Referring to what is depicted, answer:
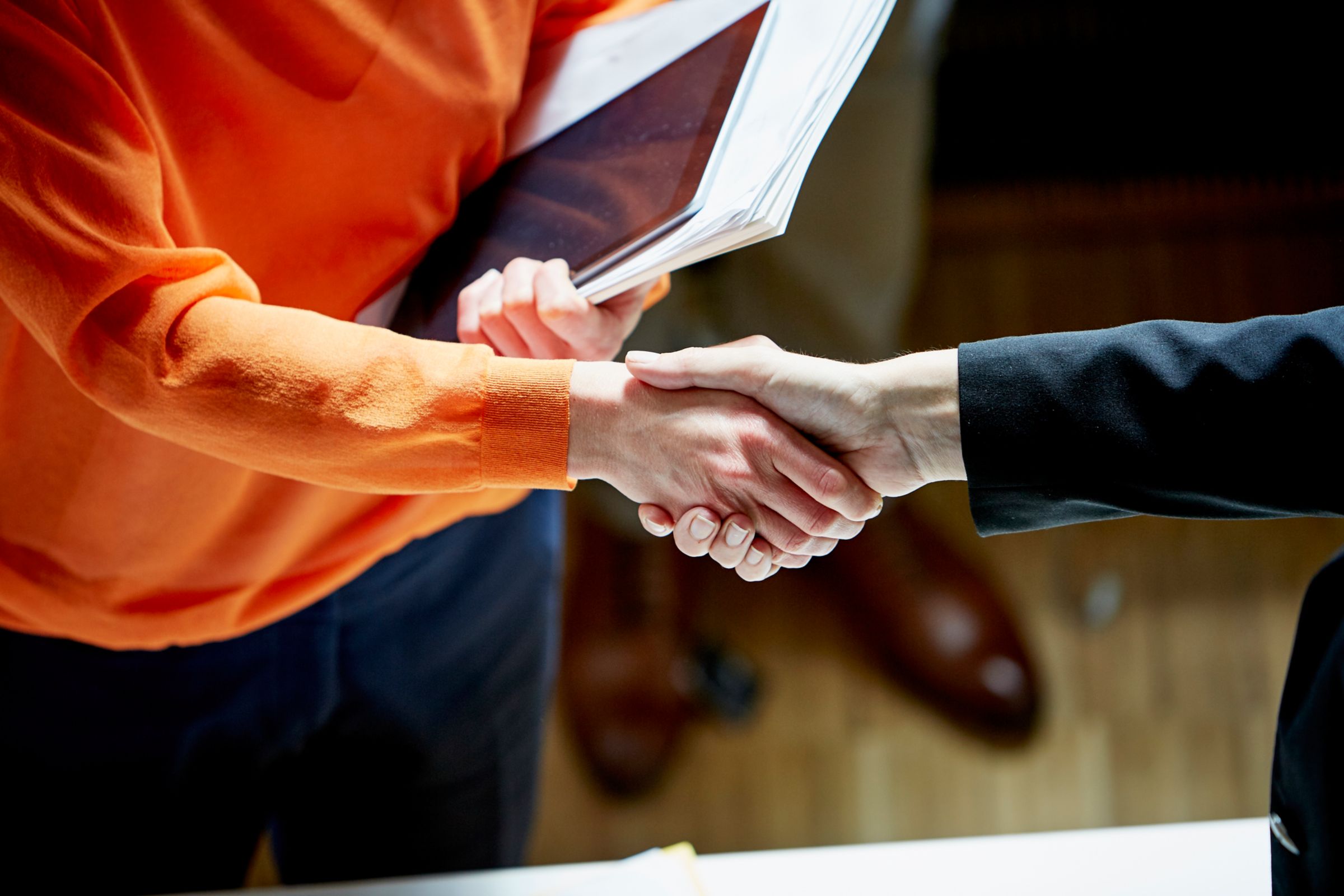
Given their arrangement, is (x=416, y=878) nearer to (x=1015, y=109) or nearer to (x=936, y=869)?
(x=936, y=869)

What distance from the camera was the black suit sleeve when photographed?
51cm

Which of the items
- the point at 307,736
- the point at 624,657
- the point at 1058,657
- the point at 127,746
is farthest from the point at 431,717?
the point at 1058,657

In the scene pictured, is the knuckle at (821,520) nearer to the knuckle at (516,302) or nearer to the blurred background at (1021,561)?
the knuckle at (516,302)

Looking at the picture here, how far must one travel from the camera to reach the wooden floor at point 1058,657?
1.55m

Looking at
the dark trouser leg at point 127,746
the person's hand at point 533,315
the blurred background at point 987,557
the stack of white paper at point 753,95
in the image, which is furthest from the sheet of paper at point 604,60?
the blurred background at point 987,557

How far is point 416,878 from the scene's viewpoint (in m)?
0.74

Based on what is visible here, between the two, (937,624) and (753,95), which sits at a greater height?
(753,95)

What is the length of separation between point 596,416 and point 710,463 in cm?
7

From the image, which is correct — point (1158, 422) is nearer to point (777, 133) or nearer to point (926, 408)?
point (926, 408)

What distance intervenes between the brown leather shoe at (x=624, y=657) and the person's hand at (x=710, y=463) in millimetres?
1051

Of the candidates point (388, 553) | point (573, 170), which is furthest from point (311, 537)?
point (573, 170)

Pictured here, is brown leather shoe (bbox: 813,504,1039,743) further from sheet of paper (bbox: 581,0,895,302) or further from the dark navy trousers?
sheet of paper (bbox: 581,0,895,302)

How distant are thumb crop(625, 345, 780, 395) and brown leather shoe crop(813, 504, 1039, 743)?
1.12 m

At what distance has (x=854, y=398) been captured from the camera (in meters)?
0.59
